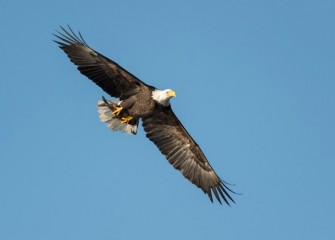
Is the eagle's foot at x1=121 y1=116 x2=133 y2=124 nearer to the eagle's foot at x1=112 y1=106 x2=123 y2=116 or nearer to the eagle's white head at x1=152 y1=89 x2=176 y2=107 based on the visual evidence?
the eagle's foot at x1=112 y1=106 x2=123 y2=116

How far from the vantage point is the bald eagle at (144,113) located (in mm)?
13242

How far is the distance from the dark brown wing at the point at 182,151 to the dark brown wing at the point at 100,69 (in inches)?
32.0

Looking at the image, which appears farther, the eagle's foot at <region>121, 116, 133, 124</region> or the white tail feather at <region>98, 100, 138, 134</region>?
the white tail feather at <region>98, 100, 138, 134</region>

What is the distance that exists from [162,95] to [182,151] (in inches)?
54.6

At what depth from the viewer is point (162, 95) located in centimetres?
1334

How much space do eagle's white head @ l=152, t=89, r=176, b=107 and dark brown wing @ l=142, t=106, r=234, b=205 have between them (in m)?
0.49

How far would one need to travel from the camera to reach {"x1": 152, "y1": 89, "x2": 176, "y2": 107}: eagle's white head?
13.3m

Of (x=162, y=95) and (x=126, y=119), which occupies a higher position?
→ (x=162, y=95)

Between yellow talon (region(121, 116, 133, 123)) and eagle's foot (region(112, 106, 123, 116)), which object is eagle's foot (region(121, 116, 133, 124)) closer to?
yellow talon (region(121, 116, 133, 123))

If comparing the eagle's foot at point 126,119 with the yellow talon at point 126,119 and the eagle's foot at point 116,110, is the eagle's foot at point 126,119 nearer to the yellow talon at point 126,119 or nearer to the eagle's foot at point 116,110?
the yellow talon at point 126,119

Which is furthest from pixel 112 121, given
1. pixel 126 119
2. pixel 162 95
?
pixel 162 95

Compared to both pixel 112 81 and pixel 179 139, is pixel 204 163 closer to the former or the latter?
pixel 179 139

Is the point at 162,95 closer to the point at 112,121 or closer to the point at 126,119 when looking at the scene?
the point at 126,119

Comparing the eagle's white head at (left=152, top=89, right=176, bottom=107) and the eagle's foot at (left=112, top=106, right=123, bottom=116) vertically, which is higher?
the eagle's white head at (left=152, top=89, right=176, bottom=107)
